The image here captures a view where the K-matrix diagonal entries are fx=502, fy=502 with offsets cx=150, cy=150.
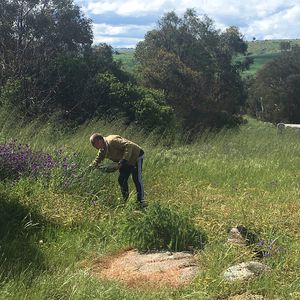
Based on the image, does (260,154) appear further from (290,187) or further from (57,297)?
(57,297)

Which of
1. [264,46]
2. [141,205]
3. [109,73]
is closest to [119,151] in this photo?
[141,205]

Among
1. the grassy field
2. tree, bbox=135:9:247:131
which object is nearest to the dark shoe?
the grassy field

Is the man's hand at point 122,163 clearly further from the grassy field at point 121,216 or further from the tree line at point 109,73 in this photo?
the tree line at point 109,73

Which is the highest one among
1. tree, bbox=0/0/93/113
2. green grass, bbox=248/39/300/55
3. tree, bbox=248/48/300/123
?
green grass, bbox=248/39/300/55

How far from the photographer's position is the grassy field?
14.5ft

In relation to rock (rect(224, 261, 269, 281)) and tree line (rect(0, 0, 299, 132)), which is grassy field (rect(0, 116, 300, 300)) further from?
tree line (rect(0, 0, 299, 132))

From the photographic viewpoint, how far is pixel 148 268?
5.22m

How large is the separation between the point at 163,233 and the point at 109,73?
1552 cm

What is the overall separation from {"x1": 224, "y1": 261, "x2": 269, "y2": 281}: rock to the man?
316cm

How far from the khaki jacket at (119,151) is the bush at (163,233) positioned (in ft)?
6.57

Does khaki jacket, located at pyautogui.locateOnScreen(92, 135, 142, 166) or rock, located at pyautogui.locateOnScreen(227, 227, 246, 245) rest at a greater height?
khaki jacket, located at pyautogui.locateOnScreen(92, 135, 142, 166)

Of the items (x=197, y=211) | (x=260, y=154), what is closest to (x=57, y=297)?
(x=197, y=211)

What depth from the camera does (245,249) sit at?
17.5ft

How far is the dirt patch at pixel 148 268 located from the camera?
4.80 meters
